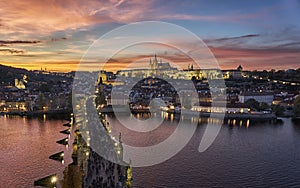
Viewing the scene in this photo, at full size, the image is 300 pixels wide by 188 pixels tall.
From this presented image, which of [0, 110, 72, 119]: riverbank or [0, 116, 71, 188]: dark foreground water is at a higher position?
[0, 110, 72, 119]: riverbank

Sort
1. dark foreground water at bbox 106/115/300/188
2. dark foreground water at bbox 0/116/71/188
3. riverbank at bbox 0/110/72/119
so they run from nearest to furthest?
dark foreground water at bbox 106/115/300/188
dark foreground water at bbox 0/116/71/188
riverbank at bbox 0/110/72/119

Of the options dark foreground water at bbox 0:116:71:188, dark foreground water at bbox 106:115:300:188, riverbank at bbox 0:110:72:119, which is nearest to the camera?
dark foreground water at bbox 106:115:300:188

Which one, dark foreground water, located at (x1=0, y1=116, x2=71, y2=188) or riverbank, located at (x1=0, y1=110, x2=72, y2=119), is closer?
dark foreground water, located at (x1=0, y1=116, x2=71, y2=188)

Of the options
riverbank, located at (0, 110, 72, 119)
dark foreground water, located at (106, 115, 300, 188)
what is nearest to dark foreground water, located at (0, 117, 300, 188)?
dark foreground water, located at (106, 115, 300, 188)

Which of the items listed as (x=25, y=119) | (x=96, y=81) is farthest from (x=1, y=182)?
(x=96, y=81)

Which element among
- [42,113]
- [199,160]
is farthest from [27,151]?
[42,113]

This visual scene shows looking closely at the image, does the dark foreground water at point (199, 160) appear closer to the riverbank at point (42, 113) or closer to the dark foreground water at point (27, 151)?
the dark foreground water at point (27, 151)

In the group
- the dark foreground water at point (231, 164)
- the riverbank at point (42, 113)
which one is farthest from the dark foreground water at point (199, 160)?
the riverbank at point (42, 113)

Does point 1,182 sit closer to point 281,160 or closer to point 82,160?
point 82,160

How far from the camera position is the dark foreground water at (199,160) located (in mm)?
5449

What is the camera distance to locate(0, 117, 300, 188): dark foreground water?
17.9ft

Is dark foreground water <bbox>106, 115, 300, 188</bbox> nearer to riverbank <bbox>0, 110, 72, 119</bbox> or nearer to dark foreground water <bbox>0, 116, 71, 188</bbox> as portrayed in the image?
dark foreground water <bbox>0, 116, 71, 188</bbox>

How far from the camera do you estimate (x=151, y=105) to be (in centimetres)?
1811

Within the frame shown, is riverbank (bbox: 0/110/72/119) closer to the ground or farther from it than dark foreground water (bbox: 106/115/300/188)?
farther from it
